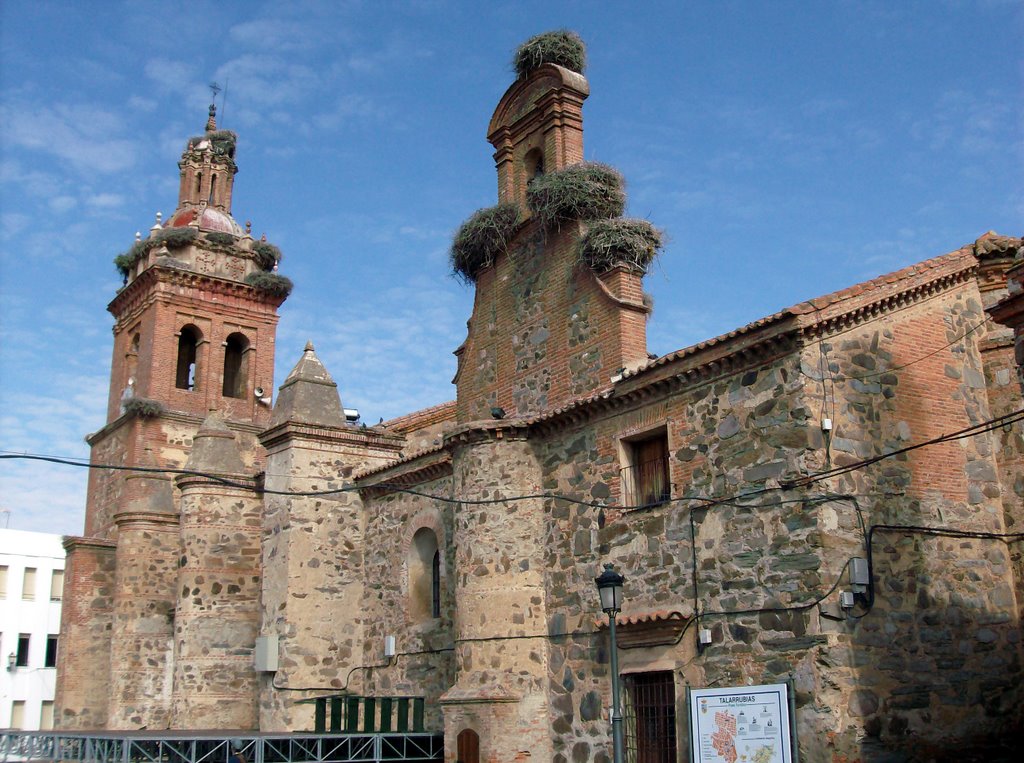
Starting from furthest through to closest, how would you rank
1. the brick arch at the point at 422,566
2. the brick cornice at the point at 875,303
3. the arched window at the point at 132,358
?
the arched window at the point at 132,358 → the brick arch at the point at 422,566 → the brick cornice at the point at 875,303

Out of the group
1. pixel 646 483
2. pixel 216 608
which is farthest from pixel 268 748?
pixel 646 483

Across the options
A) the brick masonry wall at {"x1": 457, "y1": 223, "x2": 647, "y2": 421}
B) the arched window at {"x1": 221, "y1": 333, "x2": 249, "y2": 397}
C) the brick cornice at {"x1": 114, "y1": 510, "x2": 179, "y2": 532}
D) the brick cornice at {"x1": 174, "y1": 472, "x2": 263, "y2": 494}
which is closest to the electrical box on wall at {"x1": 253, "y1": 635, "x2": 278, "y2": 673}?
the brick cornice at {"x1": 174, "y1": 472, "x2": 263, "y2": 494}

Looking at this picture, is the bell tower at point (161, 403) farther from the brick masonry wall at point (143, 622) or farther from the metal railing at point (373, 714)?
the metal railing at point (373, 714)

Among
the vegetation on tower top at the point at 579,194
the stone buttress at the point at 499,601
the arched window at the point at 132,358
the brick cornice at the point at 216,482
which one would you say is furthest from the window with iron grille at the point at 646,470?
the arched window at the point at 132,358

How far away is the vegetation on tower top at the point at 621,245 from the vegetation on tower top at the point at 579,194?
572mm

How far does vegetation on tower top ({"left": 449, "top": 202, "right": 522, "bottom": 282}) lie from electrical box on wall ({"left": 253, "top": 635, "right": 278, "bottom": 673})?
803 cm

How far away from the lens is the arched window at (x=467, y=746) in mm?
16036

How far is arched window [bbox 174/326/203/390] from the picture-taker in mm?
36062

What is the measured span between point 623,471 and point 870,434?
3723 mm

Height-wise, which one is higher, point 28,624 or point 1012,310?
point 1012,310

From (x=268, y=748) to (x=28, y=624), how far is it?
2777 centimetres

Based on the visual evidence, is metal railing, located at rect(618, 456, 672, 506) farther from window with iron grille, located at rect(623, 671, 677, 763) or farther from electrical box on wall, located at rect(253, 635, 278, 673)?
electrical box on wall, located at rect(253, 635, 278, 673)

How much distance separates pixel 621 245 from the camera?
17.4 metres

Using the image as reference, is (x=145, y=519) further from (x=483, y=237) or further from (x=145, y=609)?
(x=483, y=237)
